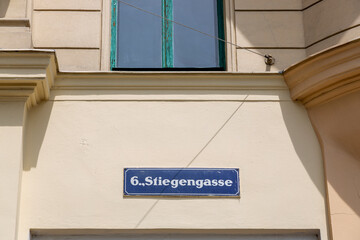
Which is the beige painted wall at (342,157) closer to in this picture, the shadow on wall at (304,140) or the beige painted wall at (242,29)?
the shadow on wall at (304,140)

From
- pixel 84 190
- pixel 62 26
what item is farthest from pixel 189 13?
pixel 84 190

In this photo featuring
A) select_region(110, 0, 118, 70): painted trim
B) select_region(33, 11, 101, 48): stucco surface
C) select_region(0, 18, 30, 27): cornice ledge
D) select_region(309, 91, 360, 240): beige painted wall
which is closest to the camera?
select_region(309, 91, 360, 240): beige painted wall

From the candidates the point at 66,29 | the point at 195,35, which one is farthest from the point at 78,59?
the point at 195,35

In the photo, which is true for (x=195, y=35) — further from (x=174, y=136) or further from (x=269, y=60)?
(x=174, y=136)

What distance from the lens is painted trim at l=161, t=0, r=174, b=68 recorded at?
8.09 m

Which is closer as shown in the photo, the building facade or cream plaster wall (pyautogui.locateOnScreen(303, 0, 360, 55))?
the building facade

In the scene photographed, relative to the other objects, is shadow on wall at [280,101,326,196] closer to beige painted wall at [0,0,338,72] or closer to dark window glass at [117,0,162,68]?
beige painted wall at [0,0,338,72]

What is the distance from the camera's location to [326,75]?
23.6 ft

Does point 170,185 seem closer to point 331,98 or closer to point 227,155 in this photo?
point 227,155

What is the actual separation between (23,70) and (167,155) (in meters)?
1.78

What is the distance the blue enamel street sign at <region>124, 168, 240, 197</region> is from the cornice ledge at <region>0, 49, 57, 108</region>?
52.7 inches

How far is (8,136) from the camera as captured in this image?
698 centimetres

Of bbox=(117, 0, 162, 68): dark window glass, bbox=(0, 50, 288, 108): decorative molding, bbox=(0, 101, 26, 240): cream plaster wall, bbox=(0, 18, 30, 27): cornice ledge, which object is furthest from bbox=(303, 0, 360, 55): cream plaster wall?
bbox=(0, 101, 26, 240): cream plaster wall

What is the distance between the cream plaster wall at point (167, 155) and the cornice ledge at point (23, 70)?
446 millimetres
